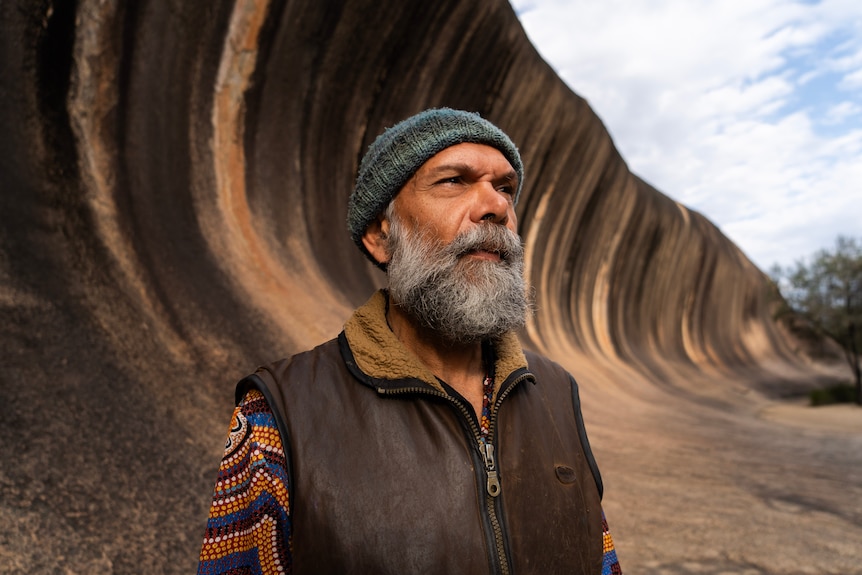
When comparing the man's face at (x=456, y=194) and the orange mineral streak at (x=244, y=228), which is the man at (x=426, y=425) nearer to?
the man's face at (x=456, y=194)

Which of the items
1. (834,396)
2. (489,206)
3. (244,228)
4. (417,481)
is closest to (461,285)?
(489,206)

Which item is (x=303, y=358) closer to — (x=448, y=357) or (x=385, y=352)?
(x=385, y=352)

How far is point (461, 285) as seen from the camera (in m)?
1.26

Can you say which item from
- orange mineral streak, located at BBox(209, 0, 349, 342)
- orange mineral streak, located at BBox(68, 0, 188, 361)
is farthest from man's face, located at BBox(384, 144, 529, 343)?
orange mineral streak, located at BBox(209, 0, 349, 342)

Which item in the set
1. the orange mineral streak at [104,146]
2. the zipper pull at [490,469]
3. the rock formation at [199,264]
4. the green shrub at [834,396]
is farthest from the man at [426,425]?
the green shrub at [834,396]

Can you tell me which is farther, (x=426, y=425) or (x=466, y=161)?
(x=466, y=161)

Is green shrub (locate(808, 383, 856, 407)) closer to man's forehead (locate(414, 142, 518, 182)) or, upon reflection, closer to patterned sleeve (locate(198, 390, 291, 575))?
man's forehead (locate(414, 142, 518, 182))

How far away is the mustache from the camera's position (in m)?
1.28

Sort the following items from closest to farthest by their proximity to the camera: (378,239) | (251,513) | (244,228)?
(251,513) → (378,239) → (244,228)

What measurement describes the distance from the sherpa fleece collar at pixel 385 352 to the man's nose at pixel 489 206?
9.7 inches

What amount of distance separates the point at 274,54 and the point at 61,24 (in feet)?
5.69

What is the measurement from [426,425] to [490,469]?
0.44ft

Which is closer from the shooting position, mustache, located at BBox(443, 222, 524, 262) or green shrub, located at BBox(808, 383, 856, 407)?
mustache, located at BBox(443, 222, 524, 262)

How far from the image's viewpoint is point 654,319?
1516cm
